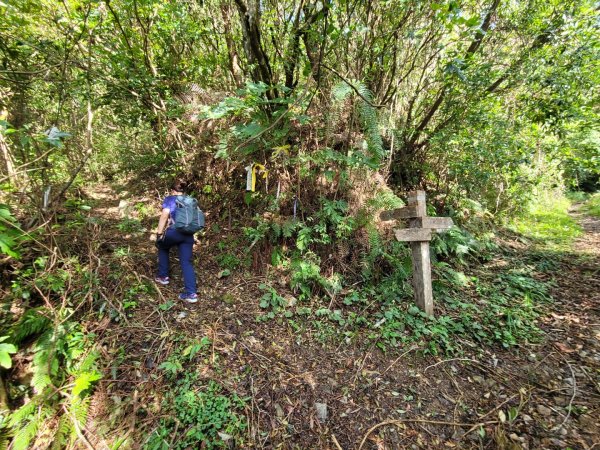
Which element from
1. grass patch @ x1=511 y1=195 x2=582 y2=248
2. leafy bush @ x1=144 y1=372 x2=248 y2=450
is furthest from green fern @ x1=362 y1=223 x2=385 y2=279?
grass patch @ x1=511 y1=195 x2=582 y2=248

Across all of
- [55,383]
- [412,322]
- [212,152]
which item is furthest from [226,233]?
[412,322]

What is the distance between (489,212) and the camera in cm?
764

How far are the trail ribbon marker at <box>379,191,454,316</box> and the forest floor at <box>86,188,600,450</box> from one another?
925 millimetres

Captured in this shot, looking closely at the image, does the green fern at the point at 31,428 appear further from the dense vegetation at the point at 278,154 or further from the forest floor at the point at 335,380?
the forest floor at the point at 335,380

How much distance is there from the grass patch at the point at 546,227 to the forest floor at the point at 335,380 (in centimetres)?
392

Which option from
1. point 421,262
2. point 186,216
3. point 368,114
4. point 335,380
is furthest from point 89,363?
point 368,114

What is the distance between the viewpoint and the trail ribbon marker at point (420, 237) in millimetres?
4152

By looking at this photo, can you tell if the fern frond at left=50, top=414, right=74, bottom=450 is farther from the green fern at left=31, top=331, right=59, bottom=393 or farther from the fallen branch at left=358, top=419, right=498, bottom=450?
the fallen branch at left=358, top=419, right=498, bottom=450

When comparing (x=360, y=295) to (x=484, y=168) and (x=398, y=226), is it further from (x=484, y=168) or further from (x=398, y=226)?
(x=484, y=168)

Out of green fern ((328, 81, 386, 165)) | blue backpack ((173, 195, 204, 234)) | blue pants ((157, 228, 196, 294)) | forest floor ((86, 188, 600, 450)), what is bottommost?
forest floor ((86, 188, 600, 450))

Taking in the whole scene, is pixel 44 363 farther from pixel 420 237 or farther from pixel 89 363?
pixel 420 237

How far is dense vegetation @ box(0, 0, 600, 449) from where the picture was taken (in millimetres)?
3166

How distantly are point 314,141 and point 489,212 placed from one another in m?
5.86

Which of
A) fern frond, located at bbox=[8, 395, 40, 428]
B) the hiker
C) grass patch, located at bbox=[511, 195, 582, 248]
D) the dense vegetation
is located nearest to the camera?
fern frond, located at bbox=[8, 395, 40, 428]
